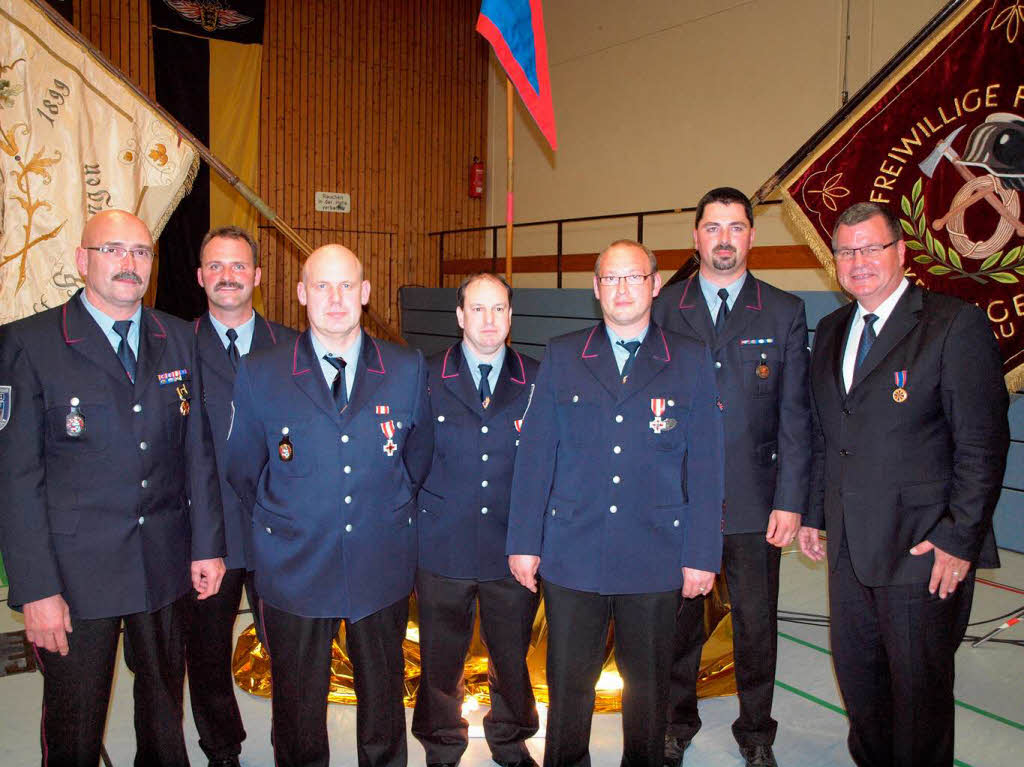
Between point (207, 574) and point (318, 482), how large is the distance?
0.51 metres

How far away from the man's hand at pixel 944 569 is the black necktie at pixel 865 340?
54 centimetres

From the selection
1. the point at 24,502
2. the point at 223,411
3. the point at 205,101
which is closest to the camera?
the point at 24,502

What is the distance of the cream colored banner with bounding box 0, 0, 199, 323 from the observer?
3135 mm

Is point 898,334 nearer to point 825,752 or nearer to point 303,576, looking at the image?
point 825,752

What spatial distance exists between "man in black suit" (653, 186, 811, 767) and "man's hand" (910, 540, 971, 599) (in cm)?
46

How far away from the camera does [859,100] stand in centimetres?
381

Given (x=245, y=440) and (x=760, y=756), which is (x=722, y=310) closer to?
(x=760, y=756)

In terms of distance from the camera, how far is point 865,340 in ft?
8.07

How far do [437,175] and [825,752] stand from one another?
11000mm

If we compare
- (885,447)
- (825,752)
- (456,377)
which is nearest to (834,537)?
(885,447)

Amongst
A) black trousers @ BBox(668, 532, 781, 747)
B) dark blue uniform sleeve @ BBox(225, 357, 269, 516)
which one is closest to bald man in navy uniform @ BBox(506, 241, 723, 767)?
black trousers @ BBox(668, 532, 781, 747)

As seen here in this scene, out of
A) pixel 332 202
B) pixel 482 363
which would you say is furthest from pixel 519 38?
pixel 332 202

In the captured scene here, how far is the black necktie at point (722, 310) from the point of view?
A: 2848 millimetres

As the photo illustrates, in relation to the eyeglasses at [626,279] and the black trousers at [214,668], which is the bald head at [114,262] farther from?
the eyeglasses at [626,279]
